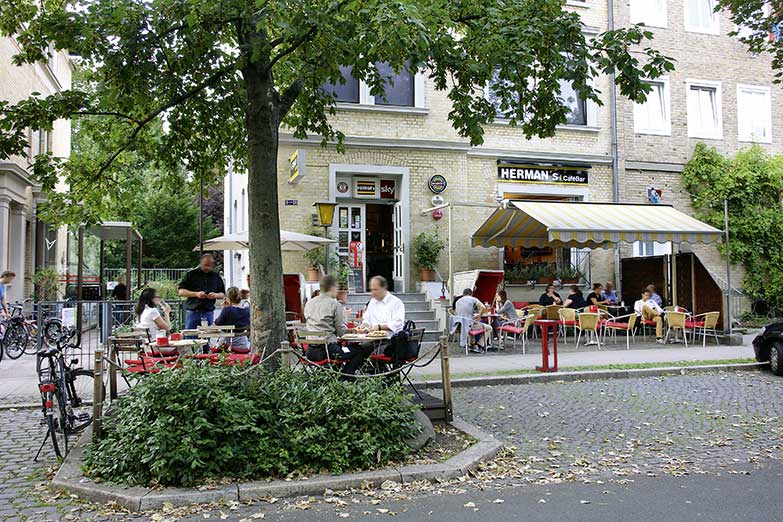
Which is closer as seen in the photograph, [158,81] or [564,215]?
[158,81]

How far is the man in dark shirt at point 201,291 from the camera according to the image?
1141 centimetres

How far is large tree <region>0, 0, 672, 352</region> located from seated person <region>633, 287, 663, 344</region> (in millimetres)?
8830

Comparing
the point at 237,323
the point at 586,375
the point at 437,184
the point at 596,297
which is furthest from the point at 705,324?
the point at 237,323

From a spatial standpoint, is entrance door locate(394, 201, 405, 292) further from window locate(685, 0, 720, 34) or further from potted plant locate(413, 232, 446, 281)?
window locate(685, 0, 720, 34)

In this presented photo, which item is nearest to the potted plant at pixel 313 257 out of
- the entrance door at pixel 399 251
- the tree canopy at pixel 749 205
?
the entrance door at pixel 399 251

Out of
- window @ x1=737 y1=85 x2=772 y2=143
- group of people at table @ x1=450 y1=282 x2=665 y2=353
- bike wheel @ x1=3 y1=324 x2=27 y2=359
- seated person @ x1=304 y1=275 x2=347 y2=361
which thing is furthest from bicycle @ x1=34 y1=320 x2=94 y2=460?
window @ x1=737 y1=85 x2=772 y2=143

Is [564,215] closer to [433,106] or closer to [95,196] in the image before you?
[433,106]

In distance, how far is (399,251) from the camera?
1773 cm

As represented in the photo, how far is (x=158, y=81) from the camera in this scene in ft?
28.6

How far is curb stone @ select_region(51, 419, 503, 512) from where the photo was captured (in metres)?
5.27

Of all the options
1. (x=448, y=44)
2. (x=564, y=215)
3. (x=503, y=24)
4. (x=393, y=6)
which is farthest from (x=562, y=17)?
(x=564, y=215)

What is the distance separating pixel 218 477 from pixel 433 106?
1388cm

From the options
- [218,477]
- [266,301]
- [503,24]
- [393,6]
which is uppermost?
[503,24]

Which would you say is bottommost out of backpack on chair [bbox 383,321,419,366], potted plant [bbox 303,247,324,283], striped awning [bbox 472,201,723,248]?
backpack on chair [bbox 383,321,419,366]
